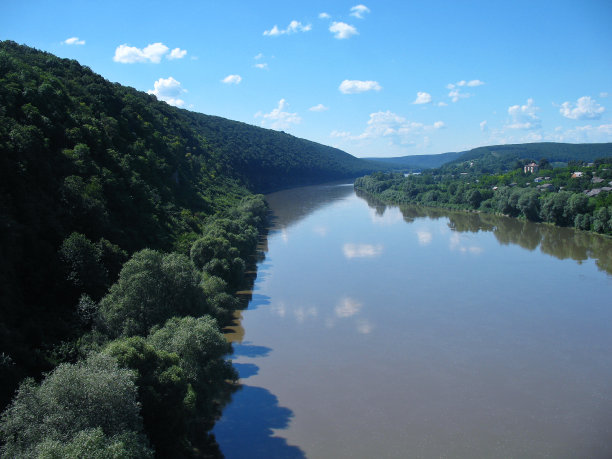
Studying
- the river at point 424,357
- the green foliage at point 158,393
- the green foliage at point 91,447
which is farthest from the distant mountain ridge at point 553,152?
the green foliage at point 91,447

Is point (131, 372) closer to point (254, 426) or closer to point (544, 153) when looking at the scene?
point (254, 426)

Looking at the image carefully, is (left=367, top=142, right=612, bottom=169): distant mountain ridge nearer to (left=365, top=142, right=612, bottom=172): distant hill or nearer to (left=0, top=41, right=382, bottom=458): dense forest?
(left=365, top=142, right=612, bottom=172): distant hill

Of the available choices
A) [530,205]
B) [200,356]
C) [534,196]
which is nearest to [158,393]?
[200,356]

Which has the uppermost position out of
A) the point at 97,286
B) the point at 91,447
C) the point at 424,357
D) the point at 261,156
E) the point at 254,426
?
the point at 261,156

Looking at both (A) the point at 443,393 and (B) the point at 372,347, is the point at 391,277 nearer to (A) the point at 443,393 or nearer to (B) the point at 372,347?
(B) the point at 372,347

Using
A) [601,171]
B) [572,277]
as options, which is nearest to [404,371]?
[572,277]

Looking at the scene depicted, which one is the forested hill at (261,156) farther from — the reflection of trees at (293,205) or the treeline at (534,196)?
the treeline at (534,196)

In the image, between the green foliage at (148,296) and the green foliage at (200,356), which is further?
the green foliage at (148,296)
